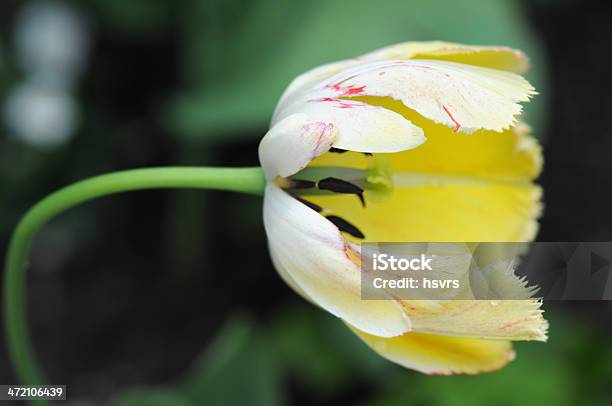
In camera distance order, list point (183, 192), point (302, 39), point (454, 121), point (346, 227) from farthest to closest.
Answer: point (183, 192), point (302, 39), point (346, 227), point (454, 121)

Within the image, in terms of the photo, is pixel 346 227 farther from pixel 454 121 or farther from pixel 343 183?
pixel 454 121

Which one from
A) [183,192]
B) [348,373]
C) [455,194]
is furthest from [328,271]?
[183,192]

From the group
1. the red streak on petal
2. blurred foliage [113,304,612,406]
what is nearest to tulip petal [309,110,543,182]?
the red streak on petal

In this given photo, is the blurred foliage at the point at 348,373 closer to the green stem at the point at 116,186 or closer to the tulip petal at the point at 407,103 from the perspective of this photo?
the green stem at the point at 116,186

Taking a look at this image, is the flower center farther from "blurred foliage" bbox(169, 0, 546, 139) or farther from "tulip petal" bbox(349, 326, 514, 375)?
"blurred foliage" bbox(169, 0, 546, 139)

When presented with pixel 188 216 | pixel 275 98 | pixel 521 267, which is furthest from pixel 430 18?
pixel 521 267

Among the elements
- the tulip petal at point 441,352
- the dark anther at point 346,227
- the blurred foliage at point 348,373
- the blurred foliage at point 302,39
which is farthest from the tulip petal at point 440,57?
the blurred foliage at point 302,39
